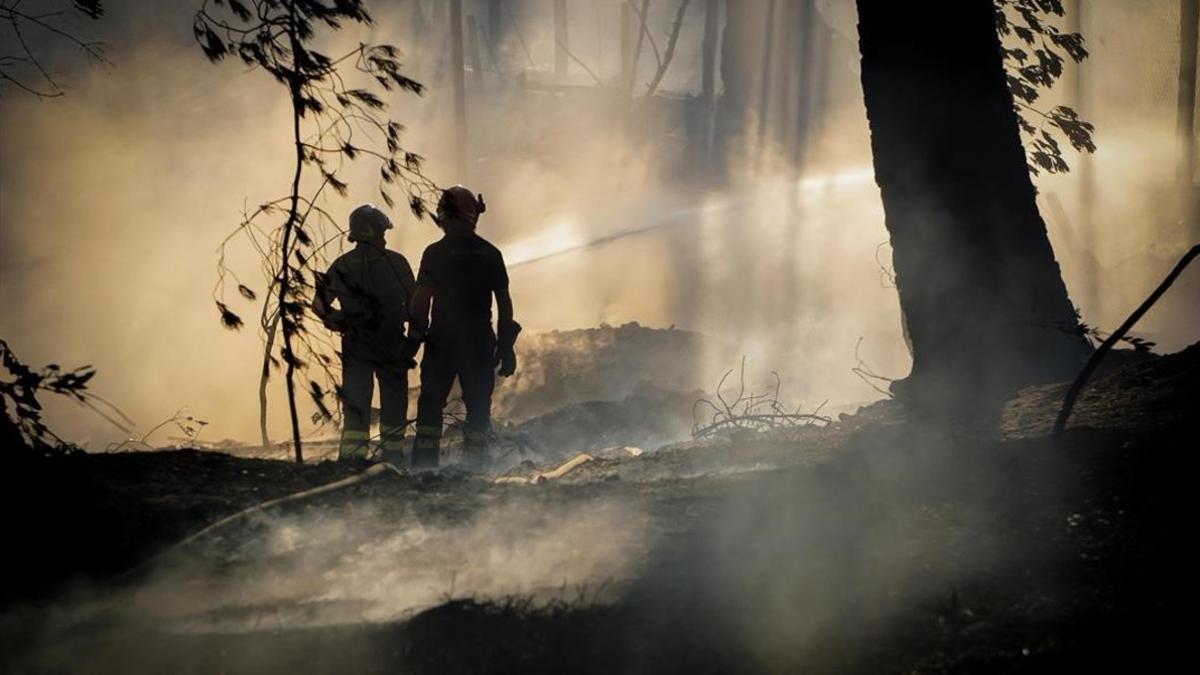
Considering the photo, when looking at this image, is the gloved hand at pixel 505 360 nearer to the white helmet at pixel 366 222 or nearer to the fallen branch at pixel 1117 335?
the white helmet at pixel 366 222

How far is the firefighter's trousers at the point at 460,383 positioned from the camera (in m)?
6.75

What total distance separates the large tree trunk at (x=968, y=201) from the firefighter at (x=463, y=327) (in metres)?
2.68

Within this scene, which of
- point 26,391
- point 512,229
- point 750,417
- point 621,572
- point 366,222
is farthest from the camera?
point 512,229

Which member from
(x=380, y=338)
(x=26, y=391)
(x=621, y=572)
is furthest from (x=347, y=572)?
(x=380, y=338)

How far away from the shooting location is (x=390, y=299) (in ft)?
22.8

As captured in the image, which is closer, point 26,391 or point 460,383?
point 26,391

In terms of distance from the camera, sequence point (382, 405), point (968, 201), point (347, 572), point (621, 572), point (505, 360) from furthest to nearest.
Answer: point (505, 360) < point (382, 405) < point (968, 201) < point (347, 572) < point (621, 572)

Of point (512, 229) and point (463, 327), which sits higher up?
point (512, 229)

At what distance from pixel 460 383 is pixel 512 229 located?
19.9 m

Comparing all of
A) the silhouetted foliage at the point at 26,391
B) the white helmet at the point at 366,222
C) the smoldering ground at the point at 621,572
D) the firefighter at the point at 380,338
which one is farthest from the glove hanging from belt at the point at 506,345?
the silhouetted foliage at the point at 26,391

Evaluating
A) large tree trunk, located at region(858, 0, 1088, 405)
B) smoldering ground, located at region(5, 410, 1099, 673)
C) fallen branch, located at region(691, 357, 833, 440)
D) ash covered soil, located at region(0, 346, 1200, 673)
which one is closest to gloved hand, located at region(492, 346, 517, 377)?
fallen branch, located at region(691, 357, 833, 440)

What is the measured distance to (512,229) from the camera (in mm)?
26469

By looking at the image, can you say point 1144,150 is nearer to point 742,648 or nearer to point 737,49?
point 737,49

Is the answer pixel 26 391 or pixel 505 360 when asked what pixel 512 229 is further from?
pixel 26 391
